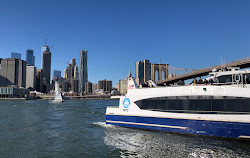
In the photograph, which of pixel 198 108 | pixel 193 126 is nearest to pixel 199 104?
pixel 198 108

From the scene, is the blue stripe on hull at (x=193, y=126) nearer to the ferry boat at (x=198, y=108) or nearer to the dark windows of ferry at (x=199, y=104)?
the ferry boat at (x=198, y=108)

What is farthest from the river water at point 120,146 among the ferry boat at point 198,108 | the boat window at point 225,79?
the boat window at point 225,79

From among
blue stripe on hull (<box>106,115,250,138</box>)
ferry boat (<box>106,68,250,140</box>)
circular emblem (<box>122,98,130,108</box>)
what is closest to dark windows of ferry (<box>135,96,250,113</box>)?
ferry boat (<box>106,68,250,140</box>)

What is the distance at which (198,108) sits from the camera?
13391 mm

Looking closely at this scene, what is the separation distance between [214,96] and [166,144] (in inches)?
186

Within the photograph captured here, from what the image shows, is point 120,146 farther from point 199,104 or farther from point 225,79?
point 225,79

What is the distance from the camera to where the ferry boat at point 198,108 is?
12.1 metres

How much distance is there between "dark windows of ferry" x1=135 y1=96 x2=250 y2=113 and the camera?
12.1 meters

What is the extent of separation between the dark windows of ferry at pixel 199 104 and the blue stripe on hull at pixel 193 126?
0.82m

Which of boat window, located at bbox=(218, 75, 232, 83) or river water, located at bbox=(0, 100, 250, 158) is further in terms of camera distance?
boat window, located at bbox=(218, 75, 232, 83)

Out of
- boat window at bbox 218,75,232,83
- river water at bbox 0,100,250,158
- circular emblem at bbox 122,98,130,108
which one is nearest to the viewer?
river water at bbox 0,100,250,158

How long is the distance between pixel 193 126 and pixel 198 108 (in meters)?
1.37

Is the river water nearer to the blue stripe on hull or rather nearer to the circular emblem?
the blue stripe on hull

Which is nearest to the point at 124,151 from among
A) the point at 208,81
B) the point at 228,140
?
the point at 228,140
